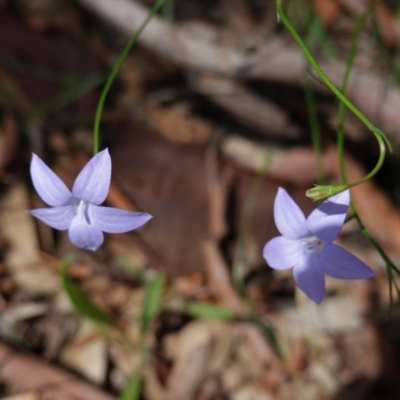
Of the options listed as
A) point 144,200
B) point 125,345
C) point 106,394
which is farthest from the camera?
point 144,200

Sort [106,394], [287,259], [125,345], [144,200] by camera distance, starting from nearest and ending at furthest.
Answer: [287,259] < [106,394] < [125,345] < [144,200]

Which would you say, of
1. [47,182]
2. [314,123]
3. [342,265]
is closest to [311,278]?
[342,265]

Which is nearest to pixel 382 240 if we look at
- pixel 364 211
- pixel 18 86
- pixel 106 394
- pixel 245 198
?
pixel 364 211

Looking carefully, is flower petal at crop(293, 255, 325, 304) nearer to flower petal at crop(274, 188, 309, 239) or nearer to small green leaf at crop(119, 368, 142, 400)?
flower petal at crop(274, 188, 309, 239)

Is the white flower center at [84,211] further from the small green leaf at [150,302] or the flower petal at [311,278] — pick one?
the small green leaf at [150,302]

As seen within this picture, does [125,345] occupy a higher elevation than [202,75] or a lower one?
lower

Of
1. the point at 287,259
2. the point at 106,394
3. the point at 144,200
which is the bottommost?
the point at 106,394

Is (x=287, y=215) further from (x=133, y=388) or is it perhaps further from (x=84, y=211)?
(x=133, y=388)

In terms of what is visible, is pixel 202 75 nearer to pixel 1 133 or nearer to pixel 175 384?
pixel 1 133
